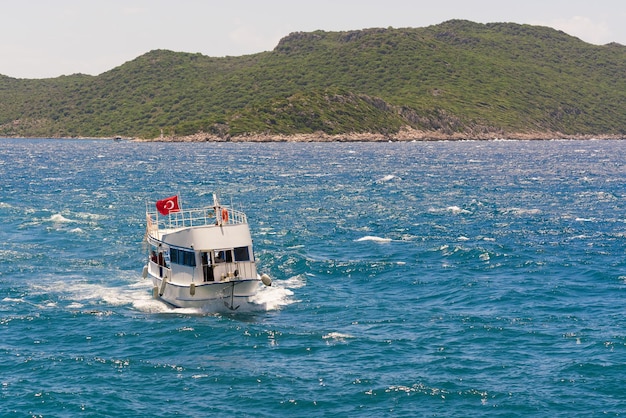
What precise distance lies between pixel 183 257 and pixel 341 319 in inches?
397

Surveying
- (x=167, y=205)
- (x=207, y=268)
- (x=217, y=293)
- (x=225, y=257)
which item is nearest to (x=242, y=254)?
(x=225, y=257)

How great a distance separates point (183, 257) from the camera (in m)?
44.2

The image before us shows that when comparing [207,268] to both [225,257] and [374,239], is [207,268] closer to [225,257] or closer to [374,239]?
[225,257]

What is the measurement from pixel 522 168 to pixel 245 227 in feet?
387

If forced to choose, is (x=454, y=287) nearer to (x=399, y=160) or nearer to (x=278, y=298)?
(x=278, y=298)

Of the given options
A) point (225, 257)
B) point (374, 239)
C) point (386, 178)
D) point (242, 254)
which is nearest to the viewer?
point (225, 257)

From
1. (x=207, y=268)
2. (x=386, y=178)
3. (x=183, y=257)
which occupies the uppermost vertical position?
(x=386, y=178)

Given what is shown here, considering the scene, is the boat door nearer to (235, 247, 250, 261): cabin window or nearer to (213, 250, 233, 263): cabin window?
(213, 250, 233, 263): cabin window

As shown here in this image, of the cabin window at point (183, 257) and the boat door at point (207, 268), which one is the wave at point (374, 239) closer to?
the cabin window at point (183, 257)

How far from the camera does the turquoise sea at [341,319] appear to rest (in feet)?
100

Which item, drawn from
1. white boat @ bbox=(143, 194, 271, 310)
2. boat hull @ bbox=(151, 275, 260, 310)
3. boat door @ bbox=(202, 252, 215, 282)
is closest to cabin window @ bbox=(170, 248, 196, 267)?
white boat @ bbox=(143, 194, 271, 310)

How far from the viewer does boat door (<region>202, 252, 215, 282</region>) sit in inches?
1689

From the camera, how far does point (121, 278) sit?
53.0 meters

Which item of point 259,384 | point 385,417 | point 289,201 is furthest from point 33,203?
point 385,417
